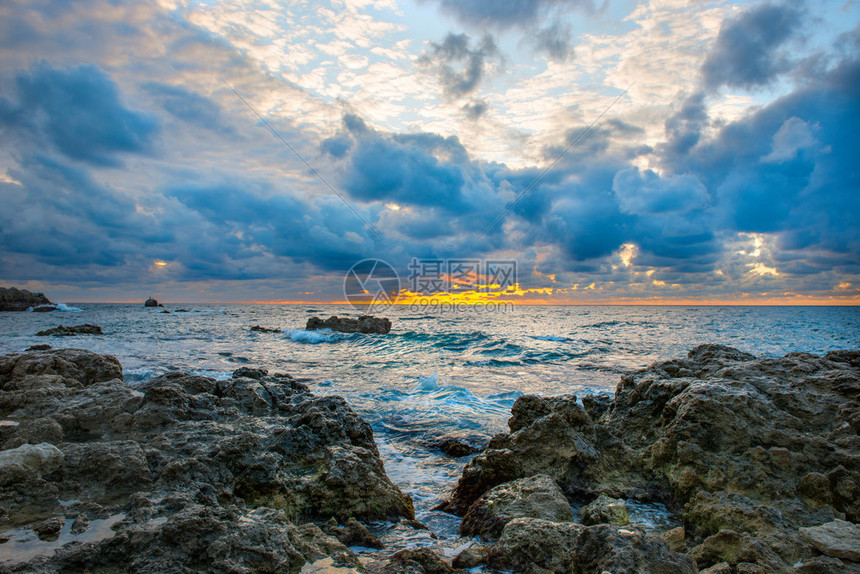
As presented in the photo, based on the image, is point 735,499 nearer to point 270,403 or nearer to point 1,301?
point 270,403

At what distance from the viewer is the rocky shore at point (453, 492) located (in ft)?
10.3

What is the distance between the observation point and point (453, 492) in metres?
5.75

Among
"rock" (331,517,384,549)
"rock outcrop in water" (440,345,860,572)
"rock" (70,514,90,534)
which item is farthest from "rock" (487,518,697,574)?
"rock" (70,514,90,534)

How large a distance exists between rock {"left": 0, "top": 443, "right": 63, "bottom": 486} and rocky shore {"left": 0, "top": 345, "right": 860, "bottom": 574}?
2 cm

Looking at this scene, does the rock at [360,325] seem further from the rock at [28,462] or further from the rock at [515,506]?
the rock at [28,462]

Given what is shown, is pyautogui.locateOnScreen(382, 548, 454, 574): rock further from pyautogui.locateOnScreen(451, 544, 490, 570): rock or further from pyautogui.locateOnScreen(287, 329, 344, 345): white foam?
pyautogui.locateOnScreen(287, 329, 344, 345): white foam

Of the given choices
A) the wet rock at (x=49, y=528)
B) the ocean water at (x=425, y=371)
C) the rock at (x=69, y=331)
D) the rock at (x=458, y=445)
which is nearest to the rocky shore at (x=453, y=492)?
the wet rock at (x=49, y=528)

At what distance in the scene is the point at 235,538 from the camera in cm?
300

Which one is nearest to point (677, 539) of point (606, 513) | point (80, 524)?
point (606, 513)

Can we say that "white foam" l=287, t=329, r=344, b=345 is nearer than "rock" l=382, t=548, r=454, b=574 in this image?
No

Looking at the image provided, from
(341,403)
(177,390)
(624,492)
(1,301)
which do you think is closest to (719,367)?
(624,492)

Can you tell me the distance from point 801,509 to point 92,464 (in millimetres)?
6976

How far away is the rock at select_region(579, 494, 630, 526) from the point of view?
4.13 m

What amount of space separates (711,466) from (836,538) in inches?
49.4
